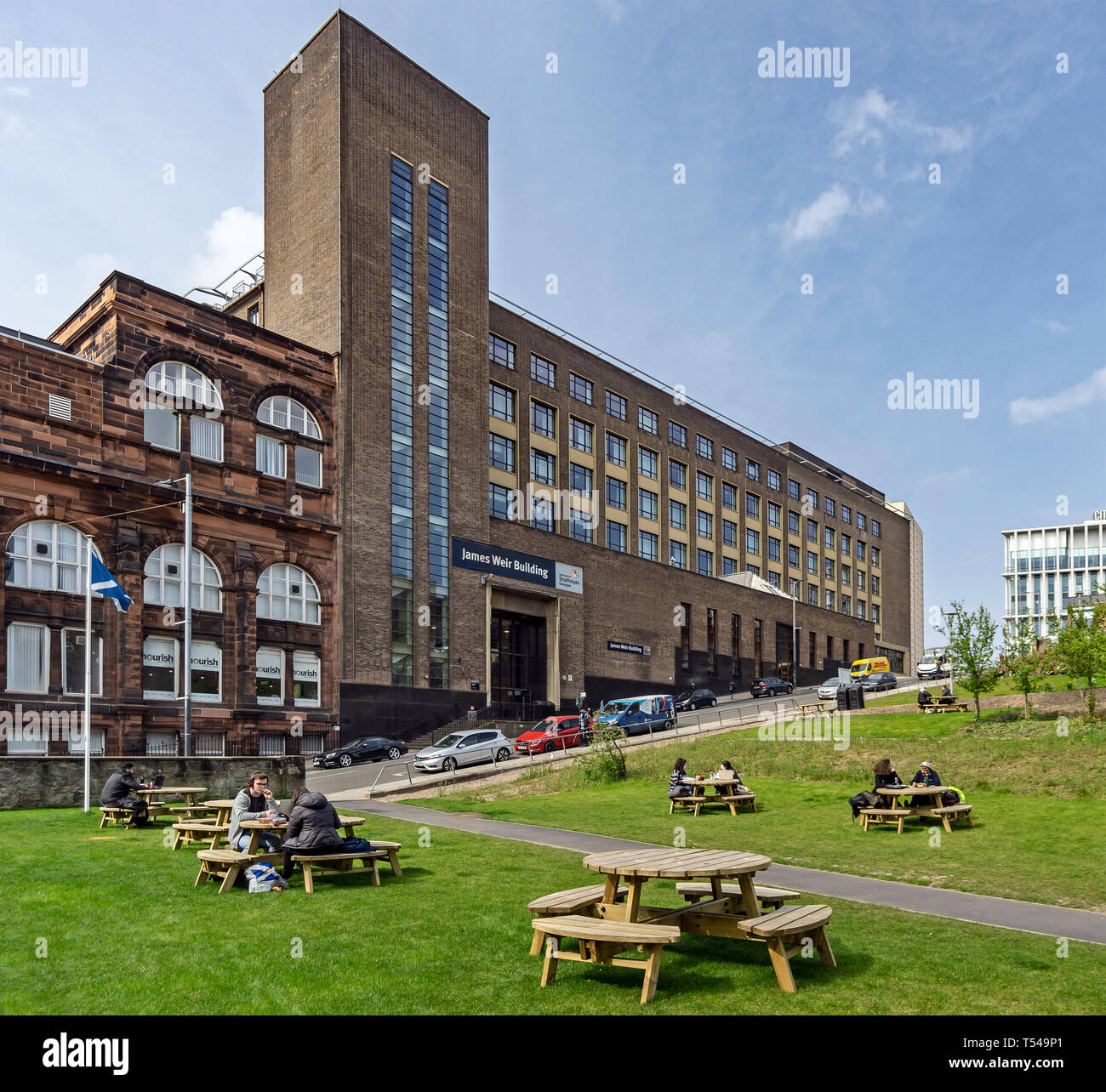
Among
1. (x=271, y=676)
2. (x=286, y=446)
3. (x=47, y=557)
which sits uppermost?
(x=286, y=446)

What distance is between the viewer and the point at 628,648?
214 feet

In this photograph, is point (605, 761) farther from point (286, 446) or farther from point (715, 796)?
point (286, 446)

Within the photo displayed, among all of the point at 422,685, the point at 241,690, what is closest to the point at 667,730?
the point at 422,685

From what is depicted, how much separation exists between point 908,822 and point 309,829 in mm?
12219

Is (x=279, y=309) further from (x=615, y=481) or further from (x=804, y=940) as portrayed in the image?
(x=804, y=940)

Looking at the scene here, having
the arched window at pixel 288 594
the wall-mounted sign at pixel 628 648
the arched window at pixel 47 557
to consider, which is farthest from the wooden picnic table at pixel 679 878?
the wall-mounted sign at pixel 628 648

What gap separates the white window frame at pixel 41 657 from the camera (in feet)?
111

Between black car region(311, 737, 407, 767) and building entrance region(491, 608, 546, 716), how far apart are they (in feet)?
38.0

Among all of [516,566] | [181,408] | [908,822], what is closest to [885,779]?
[908,822]

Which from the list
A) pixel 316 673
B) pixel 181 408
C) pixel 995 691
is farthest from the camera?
pixel 316 673

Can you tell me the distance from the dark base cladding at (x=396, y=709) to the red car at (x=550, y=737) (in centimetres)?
700

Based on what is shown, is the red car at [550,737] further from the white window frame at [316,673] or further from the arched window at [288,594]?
the arched window at [288,594]

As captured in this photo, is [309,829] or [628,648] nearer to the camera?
[309,829]
